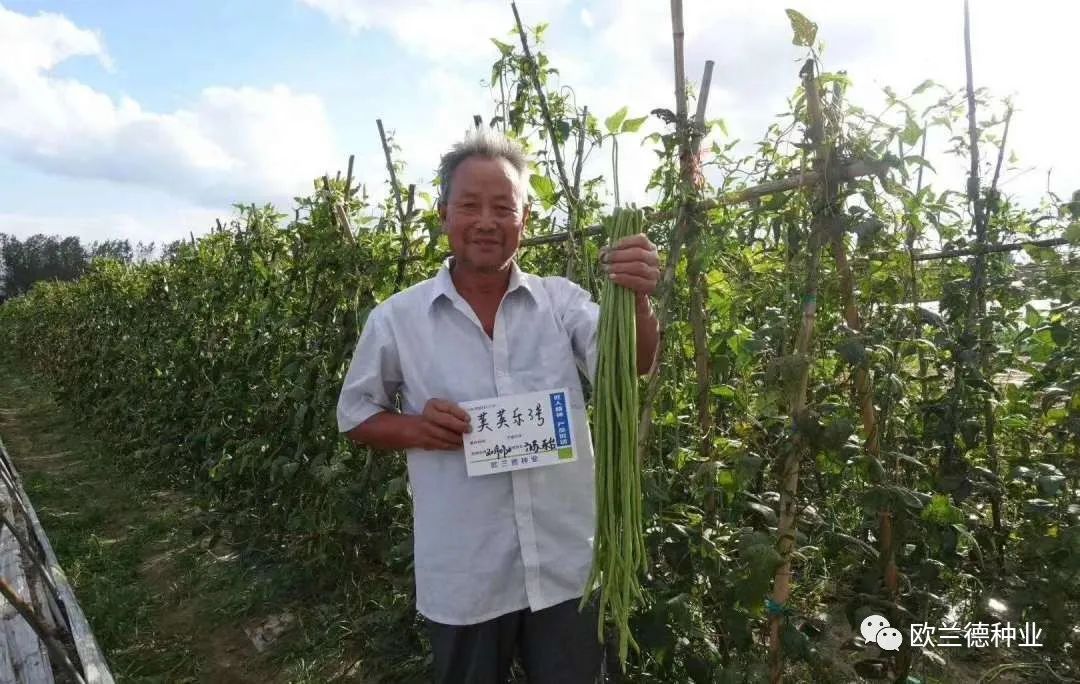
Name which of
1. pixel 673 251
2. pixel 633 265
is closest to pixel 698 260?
pixel 673 251

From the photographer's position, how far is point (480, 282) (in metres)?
1.55

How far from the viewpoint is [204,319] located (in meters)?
4.97

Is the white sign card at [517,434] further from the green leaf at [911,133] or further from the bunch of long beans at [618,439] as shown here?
the green leaf at [911,133]

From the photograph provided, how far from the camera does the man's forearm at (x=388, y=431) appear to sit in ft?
4.82

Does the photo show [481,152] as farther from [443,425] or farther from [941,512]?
[941,512]

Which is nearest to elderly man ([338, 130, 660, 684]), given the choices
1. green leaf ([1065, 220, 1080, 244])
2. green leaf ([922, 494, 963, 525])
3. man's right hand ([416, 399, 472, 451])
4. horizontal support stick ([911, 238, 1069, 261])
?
man's right hand ([416, 399, 472, 451])

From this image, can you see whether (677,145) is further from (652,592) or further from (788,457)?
(652,592)

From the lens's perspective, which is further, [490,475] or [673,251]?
[673,251]


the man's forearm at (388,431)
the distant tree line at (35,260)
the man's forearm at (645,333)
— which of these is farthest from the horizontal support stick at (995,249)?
the distant tree line at (35,260)

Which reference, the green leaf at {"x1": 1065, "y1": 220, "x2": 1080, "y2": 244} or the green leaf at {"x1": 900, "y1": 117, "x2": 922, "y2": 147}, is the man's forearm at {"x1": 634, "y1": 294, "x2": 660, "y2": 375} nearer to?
the green leaf at {"x1": 900, "y1": 117, "x2": 922, "y2": 147}

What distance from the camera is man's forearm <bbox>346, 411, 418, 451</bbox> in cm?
147

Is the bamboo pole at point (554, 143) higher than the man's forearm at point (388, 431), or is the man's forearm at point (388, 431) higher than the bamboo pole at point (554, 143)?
the bamboo pole at point (554, 143)

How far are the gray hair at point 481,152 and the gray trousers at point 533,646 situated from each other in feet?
2.77

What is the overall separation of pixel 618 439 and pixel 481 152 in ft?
2.03
